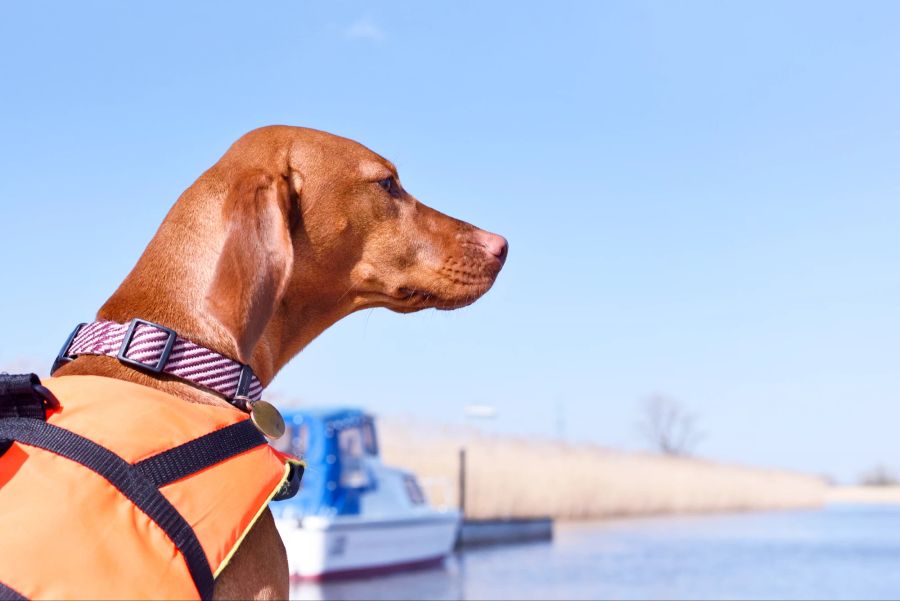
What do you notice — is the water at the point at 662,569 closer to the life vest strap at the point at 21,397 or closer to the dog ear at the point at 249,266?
the dog ear at the point at 249,266

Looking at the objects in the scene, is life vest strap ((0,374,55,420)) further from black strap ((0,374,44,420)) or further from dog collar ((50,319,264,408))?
dog collar ((50,319,264,408))

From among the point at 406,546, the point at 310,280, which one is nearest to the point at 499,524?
the point at 406,546

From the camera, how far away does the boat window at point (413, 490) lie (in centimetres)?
1442

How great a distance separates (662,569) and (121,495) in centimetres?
1234

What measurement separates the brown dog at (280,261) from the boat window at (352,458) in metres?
10.1

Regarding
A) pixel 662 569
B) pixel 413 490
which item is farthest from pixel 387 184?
pixel 413 490

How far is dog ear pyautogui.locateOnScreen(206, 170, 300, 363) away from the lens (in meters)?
2.21

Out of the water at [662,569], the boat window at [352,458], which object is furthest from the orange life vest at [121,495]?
the boat window at [352,458]

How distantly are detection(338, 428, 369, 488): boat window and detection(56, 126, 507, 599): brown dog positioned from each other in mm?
10089

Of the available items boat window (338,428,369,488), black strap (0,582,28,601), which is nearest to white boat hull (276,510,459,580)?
boat window (338,428,369,488)

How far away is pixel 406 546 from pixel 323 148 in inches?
449

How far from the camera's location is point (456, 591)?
11.2m

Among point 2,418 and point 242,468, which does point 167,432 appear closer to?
point 242,468

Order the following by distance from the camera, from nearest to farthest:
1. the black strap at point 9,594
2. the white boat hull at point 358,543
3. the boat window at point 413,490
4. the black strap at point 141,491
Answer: the black strap at point 9,594 → the black strap at point 141,491 → the white boat hull at point 358,543 → the boat window at point 413,490
